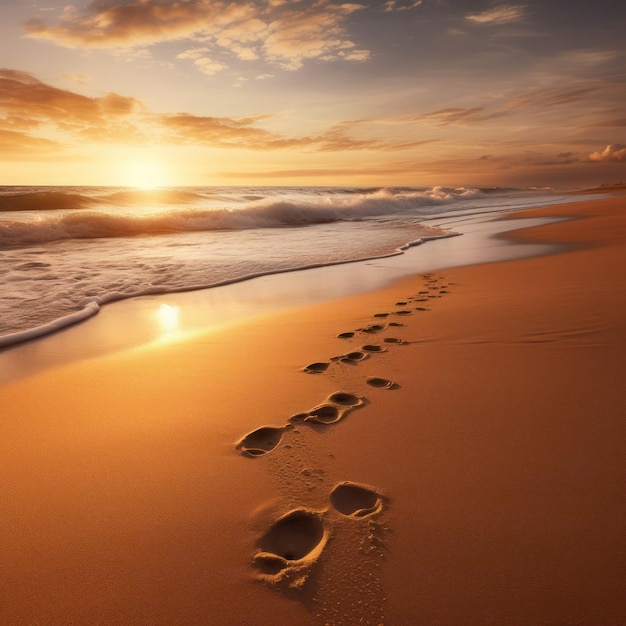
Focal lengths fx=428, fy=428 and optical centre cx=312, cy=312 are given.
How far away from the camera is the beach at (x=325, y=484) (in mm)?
1188

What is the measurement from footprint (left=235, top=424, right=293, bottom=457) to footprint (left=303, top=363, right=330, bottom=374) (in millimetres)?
686

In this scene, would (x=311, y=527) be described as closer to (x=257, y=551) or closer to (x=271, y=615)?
(x=257, y=551)

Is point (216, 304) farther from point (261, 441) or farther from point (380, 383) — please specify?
point (261, 441)

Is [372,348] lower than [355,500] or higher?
higher

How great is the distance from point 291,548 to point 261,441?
2.20 feet

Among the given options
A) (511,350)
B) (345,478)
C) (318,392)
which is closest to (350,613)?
(345,478)

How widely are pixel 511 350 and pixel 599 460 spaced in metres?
1.30

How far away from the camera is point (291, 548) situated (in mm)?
1360

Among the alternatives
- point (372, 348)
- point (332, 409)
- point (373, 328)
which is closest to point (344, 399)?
point (332, 409)

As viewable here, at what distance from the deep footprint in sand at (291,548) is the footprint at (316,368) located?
1284mm

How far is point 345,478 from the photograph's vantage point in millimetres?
1660

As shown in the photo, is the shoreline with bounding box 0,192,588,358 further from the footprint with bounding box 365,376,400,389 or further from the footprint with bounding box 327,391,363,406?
the footprint with bounding box 365,376,400,389

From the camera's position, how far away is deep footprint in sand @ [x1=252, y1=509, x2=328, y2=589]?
4.10 feet

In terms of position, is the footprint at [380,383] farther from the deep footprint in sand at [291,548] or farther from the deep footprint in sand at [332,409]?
the deep footprint in sand at [291,548]
